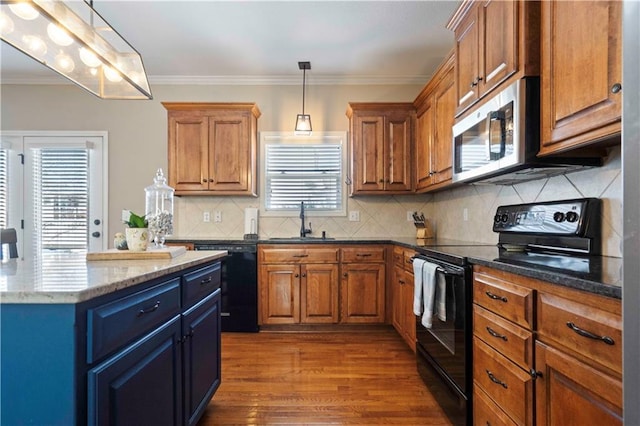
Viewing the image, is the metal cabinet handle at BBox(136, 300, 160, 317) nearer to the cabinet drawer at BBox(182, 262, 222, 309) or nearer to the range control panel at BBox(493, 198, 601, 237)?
the cabinet drawer at BBox(182, 262, 222, 309)

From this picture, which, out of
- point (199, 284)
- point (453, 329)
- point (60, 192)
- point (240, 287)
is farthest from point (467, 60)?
point (60, 192)

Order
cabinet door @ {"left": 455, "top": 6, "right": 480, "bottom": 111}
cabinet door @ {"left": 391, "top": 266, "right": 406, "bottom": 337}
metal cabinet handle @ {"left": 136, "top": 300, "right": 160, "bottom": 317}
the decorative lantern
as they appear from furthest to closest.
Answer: cabinet door @ {"left": 391, "top": 266, "right": 406, "bottom": 337}
cabinet door @ {"left": 455, "top": 6, "right": 480, "bottom": 111}
the decorative lantern
metal cabinet handle @ {"left": 136, "top": 300, "right": 160, "bottom": 317}

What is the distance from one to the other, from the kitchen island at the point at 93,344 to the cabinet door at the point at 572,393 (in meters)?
1.37

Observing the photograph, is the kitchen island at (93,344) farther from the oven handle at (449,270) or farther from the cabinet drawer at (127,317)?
the oven handle at (449,270)

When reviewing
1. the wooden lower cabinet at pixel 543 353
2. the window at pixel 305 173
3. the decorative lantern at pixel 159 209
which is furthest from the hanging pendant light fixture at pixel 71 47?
the wooden lower cabinet at pixel 543 353

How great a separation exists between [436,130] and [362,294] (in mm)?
1671

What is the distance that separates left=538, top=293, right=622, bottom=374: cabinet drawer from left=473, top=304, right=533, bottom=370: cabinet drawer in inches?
3.6

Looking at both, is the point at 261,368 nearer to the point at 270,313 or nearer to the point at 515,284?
the point at 270,313

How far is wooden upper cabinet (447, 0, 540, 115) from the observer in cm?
150

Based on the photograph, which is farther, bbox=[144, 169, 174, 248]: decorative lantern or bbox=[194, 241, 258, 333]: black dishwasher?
bbox=[194, 241, 258, 333]: black dishwasher

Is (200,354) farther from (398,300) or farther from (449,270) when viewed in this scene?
(398,300)

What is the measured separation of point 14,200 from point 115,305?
13.3 ft

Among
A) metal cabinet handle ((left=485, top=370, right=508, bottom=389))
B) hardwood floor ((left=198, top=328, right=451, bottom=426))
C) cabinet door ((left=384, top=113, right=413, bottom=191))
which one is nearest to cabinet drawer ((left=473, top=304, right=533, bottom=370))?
metal cabinet handle ((left=485, top=370, right=508, bottom=389))

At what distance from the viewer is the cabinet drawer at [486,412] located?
133 cm
